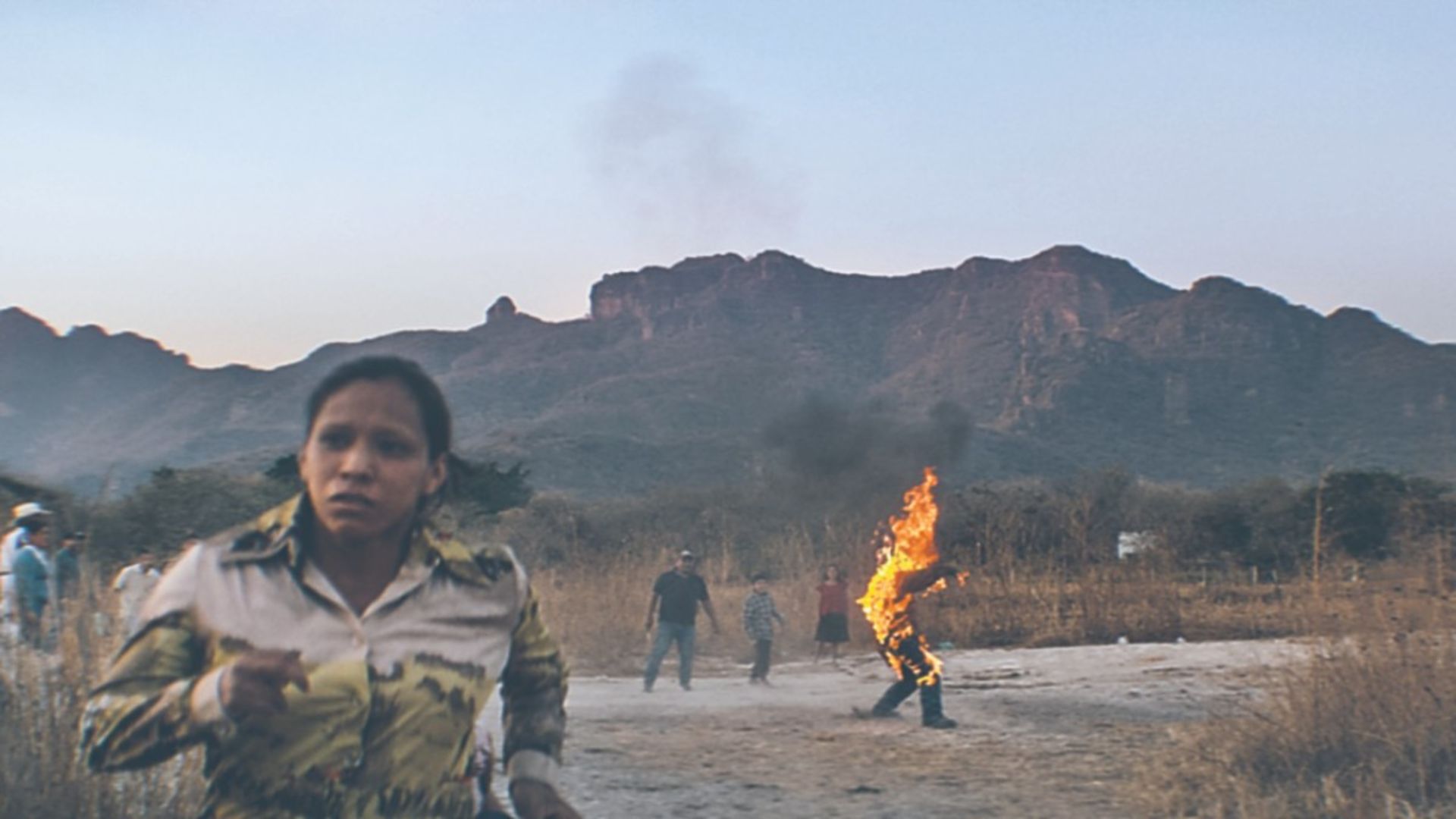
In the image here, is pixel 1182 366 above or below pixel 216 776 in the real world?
above

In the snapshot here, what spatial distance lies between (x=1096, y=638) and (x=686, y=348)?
67041mm

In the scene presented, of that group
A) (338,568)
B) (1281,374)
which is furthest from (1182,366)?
(338,568)

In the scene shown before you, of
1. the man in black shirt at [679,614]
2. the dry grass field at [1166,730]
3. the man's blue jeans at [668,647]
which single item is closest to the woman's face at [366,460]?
the dry grass field at [1166,730]

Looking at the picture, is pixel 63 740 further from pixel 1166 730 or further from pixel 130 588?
pixel 1166 730

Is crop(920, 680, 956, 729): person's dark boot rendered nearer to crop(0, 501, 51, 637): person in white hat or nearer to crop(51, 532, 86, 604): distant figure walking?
crop(0, 501, 51, 637): person in white hat

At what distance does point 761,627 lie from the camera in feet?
49.3

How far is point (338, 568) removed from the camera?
223 cm

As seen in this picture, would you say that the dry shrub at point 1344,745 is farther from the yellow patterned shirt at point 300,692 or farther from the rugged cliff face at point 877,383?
the rugged cliff face at point 877,383

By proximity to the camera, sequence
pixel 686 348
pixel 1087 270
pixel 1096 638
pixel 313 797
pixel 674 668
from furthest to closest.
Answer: pixel 1087 270, pixel 686 348, pixel 1096 638, pixel 674 668, pixel 313 797

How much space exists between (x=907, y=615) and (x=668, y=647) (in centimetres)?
387

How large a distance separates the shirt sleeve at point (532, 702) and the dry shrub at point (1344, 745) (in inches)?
219

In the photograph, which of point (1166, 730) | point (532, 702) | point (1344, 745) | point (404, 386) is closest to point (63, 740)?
point (532, 702)

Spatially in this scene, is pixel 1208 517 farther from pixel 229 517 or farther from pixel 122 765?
pixel 122 765

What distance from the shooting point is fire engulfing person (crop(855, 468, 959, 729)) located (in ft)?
38.4
